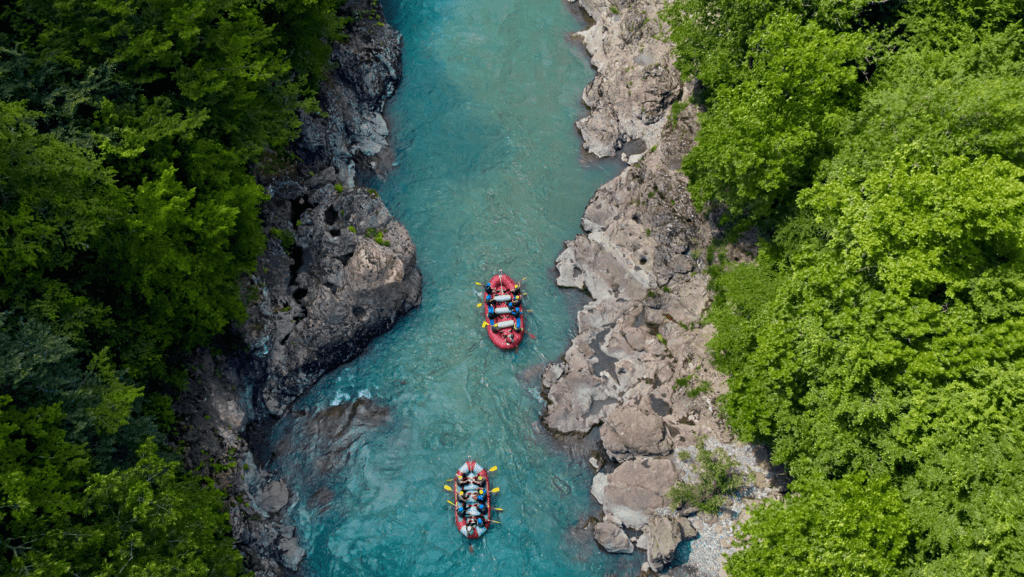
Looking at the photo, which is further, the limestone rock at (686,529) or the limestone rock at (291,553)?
the limestone rock at (686,529)

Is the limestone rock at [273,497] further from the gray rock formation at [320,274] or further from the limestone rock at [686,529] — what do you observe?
the limestone rock at [686,529]

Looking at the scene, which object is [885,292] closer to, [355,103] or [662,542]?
[662,542]

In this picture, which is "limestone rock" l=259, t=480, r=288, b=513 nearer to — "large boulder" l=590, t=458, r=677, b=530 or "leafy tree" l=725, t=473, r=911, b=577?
"large boulder" l=590, t=458, r=677, b=530

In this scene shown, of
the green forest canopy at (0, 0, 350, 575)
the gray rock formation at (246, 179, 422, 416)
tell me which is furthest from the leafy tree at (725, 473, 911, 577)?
the gray rock formation at (246, 179, 422, 416)

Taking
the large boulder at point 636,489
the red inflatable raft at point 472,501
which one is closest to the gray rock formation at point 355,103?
the red inflatable raft at point 472,501

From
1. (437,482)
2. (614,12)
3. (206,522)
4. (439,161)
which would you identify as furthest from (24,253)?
(614,12)

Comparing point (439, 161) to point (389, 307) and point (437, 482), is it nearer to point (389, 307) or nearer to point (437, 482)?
point (389, 307)

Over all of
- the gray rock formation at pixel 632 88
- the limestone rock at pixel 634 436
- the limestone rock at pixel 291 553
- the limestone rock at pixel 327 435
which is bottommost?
the limestone rock at pixel 291 553
